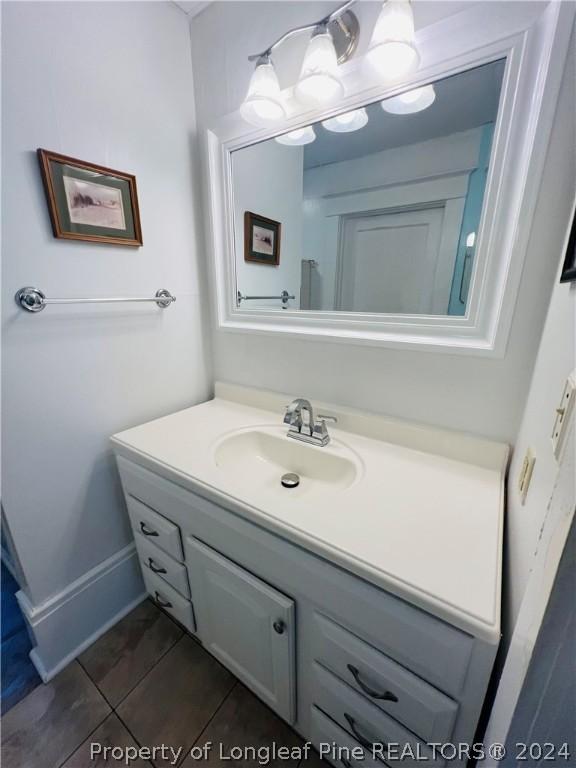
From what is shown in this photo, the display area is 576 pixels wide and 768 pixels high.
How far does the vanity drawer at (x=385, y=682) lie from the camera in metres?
0.58

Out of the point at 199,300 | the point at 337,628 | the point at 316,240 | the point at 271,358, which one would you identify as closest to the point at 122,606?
the point at 337,628

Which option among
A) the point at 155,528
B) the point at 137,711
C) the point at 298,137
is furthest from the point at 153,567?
the point at 298,137

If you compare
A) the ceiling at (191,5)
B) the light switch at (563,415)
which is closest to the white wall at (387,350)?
the ceiling at (191,5)

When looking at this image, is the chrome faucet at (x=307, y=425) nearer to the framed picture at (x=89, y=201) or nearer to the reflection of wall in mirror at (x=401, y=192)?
the reflection of wall in mirror at (x=401, y=192)

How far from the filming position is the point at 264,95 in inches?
35.8

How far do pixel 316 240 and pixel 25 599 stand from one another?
1571 millimetres

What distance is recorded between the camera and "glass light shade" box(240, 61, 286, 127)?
2.96ft

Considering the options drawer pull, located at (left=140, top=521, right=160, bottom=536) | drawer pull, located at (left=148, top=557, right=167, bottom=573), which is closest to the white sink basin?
drawer pull, located at (left=140, top=521, right=160, bottom=536)

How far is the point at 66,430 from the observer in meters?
1.03

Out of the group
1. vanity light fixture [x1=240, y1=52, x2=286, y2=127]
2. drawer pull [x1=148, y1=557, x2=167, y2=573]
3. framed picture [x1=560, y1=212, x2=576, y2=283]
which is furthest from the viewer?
drawer pull [x1=148, y1=557, x2=167, y2=573]

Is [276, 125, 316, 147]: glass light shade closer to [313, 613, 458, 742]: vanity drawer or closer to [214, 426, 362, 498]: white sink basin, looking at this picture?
[214, 426, 362, 498]: white sink basin

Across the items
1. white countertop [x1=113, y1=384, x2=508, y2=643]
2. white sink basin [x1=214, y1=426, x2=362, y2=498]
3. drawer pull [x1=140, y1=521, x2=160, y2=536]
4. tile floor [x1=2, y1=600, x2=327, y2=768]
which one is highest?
white countertop [x1=113, y1=384, x2=508, y2=643]

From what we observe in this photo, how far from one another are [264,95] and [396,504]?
3.87 ft

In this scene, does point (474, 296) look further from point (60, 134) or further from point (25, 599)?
point (25, 599)
